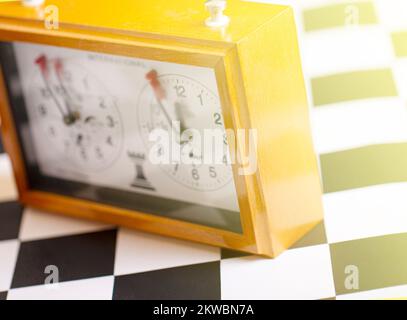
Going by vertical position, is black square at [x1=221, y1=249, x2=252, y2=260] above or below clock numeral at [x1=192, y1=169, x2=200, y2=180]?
below

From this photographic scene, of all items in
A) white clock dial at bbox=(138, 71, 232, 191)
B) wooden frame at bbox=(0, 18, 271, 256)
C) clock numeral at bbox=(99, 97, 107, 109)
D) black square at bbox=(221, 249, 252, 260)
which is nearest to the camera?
wooden frame at bbox=(0, 18, 271, 256)

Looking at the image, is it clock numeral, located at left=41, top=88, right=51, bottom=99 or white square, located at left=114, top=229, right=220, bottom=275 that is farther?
clock numeral, located at left=41, top=88, right=51, bottom=99

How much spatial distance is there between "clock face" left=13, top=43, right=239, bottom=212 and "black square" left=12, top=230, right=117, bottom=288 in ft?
0.52

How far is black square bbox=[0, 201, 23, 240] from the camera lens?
2043 mm

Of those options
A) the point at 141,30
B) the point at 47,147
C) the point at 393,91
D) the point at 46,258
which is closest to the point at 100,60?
the point at 141,30

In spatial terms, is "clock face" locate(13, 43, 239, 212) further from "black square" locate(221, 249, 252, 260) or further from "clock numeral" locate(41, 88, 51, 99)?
"black square" locate(221, 249, 252, 260)

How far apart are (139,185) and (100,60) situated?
344mm

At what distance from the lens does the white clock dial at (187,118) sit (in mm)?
1728

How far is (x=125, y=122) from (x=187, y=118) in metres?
0.21

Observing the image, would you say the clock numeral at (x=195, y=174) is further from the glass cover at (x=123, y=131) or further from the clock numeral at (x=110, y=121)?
the clock numeral at (x=110, y=121)

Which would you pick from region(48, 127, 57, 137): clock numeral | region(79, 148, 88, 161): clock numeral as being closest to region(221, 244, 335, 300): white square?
region(79, 148, 88, 161): clock numeral

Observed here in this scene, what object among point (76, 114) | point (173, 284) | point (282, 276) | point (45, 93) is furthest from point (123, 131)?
point (282, 276)

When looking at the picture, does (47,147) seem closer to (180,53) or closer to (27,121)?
(27,121)

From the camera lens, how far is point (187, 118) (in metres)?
1.78
